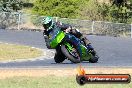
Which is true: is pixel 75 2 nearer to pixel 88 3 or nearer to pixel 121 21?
pixel 88 3

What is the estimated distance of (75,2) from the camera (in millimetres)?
43188

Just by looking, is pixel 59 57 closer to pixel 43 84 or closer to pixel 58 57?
pixel 58 57

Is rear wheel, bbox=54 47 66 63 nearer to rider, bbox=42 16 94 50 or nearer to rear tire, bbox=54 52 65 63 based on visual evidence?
rear tire, bbox=54 52 65 63

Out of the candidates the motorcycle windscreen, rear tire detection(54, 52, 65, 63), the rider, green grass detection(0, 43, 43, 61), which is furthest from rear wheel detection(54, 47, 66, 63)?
green grass detection(0, 43, 43, 61)

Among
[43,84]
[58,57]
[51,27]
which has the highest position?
[51,27]

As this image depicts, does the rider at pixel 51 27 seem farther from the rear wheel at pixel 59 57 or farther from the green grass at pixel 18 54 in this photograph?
the green grass at pixel 18 54

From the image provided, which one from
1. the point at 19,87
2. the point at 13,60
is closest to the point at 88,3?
the point at 13,60

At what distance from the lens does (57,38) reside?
23.9 ft

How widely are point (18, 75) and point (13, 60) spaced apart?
7235 mm

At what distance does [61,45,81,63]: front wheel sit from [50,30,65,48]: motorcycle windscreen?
0.21 meters

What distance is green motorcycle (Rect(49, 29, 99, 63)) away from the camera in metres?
7.19

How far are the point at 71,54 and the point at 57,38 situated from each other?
40 cm

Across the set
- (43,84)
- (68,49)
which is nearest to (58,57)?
(68,49)

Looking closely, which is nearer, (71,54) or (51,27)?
(51,27)
